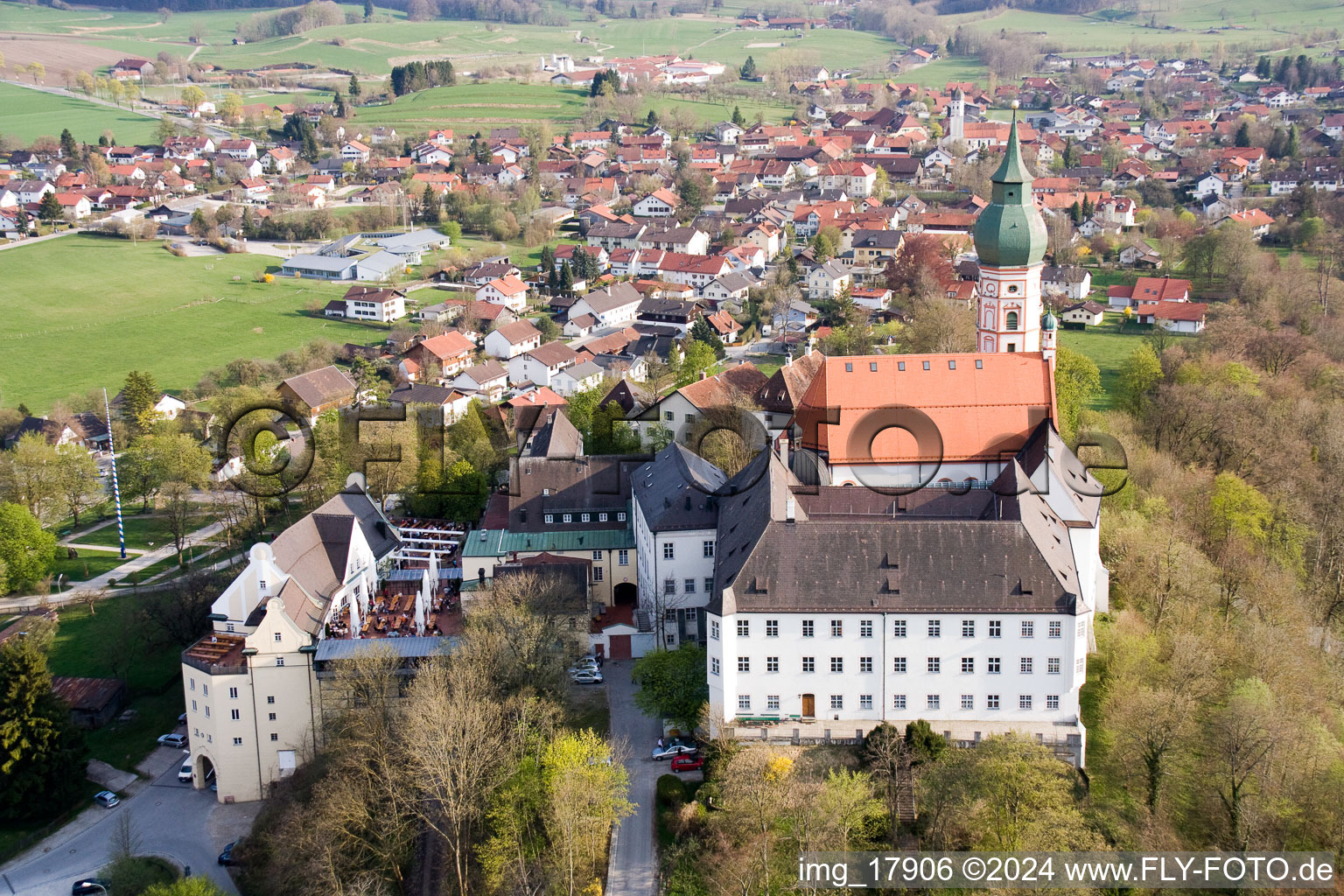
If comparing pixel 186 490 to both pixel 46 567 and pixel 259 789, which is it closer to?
pixel 46 567

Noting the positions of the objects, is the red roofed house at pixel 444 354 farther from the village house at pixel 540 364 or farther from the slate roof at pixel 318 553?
the slate roof at pixel 318 553

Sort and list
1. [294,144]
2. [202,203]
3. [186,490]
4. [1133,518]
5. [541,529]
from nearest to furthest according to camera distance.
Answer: [1133,518] → [541,529] → [186,490] → [202,203] → [294,144]

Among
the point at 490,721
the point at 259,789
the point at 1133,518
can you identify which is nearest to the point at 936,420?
the point at 1133,518

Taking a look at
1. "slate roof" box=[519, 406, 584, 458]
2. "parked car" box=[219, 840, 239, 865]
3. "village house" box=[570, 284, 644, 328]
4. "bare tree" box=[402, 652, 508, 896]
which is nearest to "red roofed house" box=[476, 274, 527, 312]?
"village house" box=[570, 284, 644, 328]

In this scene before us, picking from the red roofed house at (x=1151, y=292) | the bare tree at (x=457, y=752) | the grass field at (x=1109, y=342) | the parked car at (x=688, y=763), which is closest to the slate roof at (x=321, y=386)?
the bare tree at (x=457, y=752)

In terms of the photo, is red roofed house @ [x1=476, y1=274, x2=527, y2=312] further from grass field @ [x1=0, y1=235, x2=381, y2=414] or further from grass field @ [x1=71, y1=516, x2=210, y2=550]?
grass field @ [x1=71, y1=516, x2=210, y2=550]
